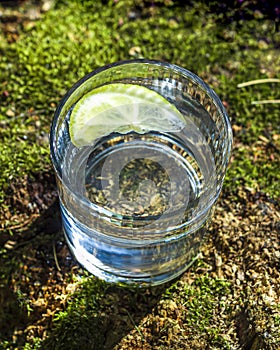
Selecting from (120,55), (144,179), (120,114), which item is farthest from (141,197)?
(120,55)

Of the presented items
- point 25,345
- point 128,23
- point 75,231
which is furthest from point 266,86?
point 25,345

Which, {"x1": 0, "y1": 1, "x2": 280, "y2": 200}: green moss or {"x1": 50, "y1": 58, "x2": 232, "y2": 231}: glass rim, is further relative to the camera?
{"x1": 0, "y1": 1, "x2": 280, "y2": 200}: green moss

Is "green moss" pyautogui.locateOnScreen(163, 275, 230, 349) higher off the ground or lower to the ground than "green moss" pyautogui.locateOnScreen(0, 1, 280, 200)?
lower

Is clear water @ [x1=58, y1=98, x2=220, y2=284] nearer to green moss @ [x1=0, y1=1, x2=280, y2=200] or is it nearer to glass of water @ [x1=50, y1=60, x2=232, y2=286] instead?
glass of water @ [x1=50, y1=60, x2=232, y2=286]

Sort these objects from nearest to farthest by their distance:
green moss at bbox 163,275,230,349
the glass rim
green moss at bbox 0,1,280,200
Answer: the glass rim → green moss at bbox 163,275,230,349 → green moss at bbox 0,1,280,200

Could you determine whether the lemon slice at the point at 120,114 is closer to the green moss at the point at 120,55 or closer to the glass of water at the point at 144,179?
the glass of water at the point at 144,179

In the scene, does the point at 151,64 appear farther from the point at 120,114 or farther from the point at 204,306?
the point at 204,306

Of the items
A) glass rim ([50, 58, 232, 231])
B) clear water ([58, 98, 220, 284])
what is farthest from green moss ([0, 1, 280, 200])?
glass rim ([50, 58, 232, 231])

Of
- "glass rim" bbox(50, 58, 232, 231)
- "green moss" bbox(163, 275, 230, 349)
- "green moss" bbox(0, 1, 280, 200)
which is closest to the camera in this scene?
"glass rim" bbox(50, 58, 232, 231)
